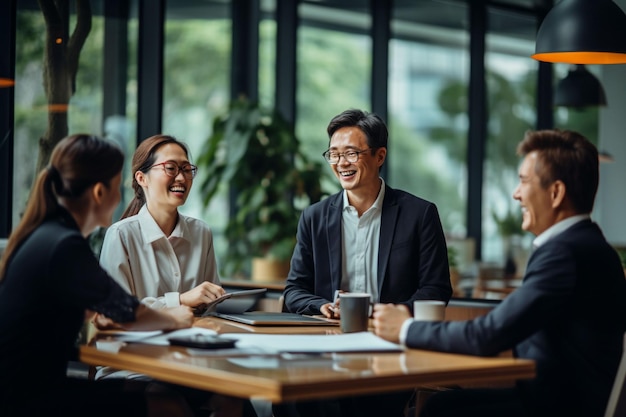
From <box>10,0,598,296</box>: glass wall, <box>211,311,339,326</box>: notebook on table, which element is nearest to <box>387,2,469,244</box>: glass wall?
<box>10,0,598,296</box>: glass wall

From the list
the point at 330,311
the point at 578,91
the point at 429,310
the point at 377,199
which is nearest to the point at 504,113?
the point at 578,91

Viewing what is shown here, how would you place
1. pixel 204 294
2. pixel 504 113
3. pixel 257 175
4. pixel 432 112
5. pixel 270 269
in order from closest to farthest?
pixel 204 294 → pixel 270 269 → pixel 257 175 → pixel 432 112 → pixel 504 113

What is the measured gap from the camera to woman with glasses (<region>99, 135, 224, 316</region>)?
11.6 ft

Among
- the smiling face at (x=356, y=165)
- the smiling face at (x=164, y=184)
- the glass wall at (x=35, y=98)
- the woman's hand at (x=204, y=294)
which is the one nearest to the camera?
the woman's hand at (x=204, y=294)

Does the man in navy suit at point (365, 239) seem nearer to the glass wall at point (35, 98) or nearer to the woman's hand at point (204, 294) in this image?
the woman's hand at point (204, 294)

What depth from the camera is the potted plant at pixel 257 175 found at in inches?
297

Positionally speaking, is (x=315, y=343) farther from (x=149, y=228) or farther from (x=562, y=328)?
(x=149, y=228)

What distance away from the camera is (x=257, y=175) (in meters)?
7.71

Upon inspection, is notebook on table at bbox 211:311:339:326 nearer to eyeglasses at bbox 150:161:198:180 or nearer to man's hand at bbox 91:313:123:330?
man's hand at bbox 91:313:123:330

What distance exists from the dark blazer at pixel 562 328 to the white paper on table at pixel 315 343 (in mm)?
111

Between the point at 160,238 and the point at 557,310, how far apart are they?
1563mm

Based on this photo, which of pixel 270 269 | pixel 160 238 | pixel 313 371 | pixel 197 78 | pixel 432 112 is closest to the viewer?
pixel 313 371

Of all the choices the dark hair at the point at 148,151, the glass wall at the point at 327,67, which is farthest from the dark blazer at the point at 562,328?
the glass wall at the point at 327,67

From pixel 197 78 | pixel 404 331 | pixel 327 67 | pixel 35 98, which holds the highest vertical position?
pixel 327 67
